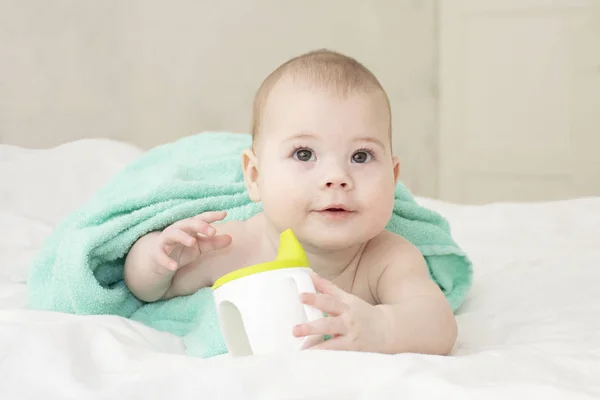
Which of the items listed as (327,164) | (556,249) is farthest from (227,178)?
(556,249)

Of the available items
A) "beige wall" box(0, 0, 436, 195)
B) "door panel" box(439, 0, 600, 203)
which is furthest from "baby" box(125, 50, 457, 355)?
"door panel" box(439, 0, 600, 203)

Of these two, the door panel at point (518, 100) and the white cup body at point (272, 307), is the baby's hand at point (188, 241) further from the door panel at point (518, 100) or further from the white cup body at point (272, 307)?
the door panel at point (518, 100)

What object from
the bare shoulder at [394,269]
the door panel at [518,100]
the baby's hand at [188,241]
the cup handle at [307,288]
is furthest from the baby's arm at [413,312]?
the door panel at [518,100]

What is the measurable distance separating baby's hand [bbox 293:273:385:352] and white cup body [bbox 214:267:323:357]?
13 millimetres

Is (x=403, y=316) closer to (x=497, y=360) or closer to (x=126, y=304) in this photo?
(x=497, y=360)

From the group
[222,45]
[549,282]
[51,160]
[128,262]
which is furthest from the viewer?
[222,45]

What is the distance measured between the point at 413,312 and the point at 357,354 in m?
0.27

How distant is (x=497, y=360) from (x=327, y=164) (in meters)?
0.36

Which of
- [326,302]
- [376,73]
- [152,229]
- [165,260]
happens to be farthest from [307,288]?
[376,73]

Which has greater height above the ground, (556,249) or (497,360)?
(497,360)

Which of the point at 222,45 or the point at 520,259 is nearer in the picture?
the point at 520,259

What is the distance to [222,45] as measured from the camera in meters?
3.08

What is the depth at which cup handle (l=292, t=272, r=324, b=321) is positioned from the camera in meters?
0.86

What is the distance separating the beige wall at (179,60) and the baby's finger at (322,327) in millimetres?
1913
